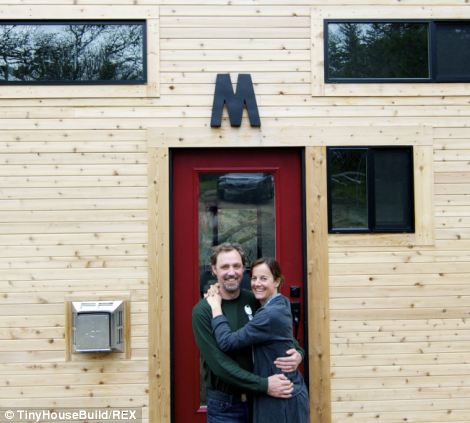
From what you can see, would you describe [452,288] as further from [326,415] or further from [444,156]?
[326,415]

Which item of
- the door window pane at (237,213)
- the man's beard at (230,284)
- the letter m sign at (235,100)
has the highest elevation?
the letter m sign at (235,100)

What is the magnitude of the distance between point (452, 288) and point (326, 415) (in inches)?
54.4

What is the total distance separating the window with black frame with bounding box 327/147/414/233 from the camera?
475 cm

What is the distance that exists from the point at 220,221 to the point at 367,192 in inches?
46.1

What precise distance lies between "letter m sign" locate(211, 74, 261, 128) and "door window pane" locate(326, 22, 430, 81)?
641mm

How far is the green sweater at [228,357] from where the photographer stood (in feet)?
10.5

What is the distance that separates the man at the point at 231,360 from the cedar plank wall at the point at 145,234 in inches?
53.3

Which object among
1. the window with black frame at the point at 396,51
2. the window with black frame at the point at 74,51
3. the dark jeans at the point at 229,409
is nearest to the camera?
the dark jeans at the point at 229,409

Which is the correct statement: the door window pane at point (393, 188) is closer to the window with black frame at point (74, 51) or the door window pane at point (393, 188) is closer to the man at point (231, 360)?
the man at point (231, 360)

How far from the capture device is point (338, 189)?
4777mm

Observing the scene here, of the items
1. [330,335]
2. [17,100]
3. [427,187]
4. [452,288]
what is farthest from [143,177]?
[452,288]

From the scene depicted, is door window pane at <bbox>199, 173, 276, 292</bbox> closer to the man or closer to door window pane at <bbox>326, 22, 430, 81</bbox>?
door window pane at <bbox>326, 22, 430, 81</bbox>

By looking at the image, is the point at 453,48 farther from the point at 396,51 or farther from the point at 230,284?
the point at 230,284

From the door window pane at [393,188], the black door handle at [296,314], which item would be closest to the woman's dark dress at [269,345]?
the black door handle at [296,314]
